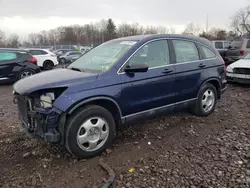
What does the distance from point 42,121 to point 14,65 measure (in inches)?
300

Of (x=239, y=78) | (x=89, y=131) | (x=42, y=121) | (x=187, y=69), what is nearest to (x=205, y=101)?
(x=187, y=69)

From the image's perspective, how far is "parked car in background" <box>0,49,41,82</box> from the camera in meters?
9.34

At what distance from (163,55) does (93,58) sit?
1.28 metres

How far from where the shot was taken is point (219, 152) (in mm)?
3404

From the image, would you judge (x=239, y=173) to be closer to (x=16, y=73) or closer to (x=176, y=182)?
(x=176, y=182)

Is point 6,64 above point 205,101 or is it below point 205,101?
above

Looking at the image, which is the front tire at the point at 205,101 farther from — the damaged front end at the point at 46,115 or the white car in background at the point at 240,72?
the white car in background at the point at 240,72

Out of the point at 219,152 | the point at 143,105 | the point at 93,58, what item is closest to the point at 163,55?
the point at 143,105

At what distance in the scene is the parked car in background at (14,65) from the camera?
9336mm

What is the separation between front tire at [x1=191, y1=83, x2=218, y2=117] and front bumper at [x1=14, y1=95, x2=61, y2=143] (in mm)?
2945

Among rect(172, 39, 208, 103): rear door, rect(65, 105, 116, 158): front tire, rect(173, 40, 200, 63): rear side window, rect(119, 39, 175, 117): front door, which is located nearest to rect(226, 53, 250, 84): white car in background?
rect(172, 39, 208, 103): rear door

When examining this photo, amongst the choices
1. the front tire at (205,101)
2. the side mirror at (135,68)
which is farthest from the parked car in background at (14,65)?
the front tire at (205,101)

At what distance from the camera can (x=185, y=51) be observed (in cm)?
442

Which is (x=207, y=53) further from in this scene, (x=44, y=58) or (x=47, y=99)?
(x=44, y=58)
